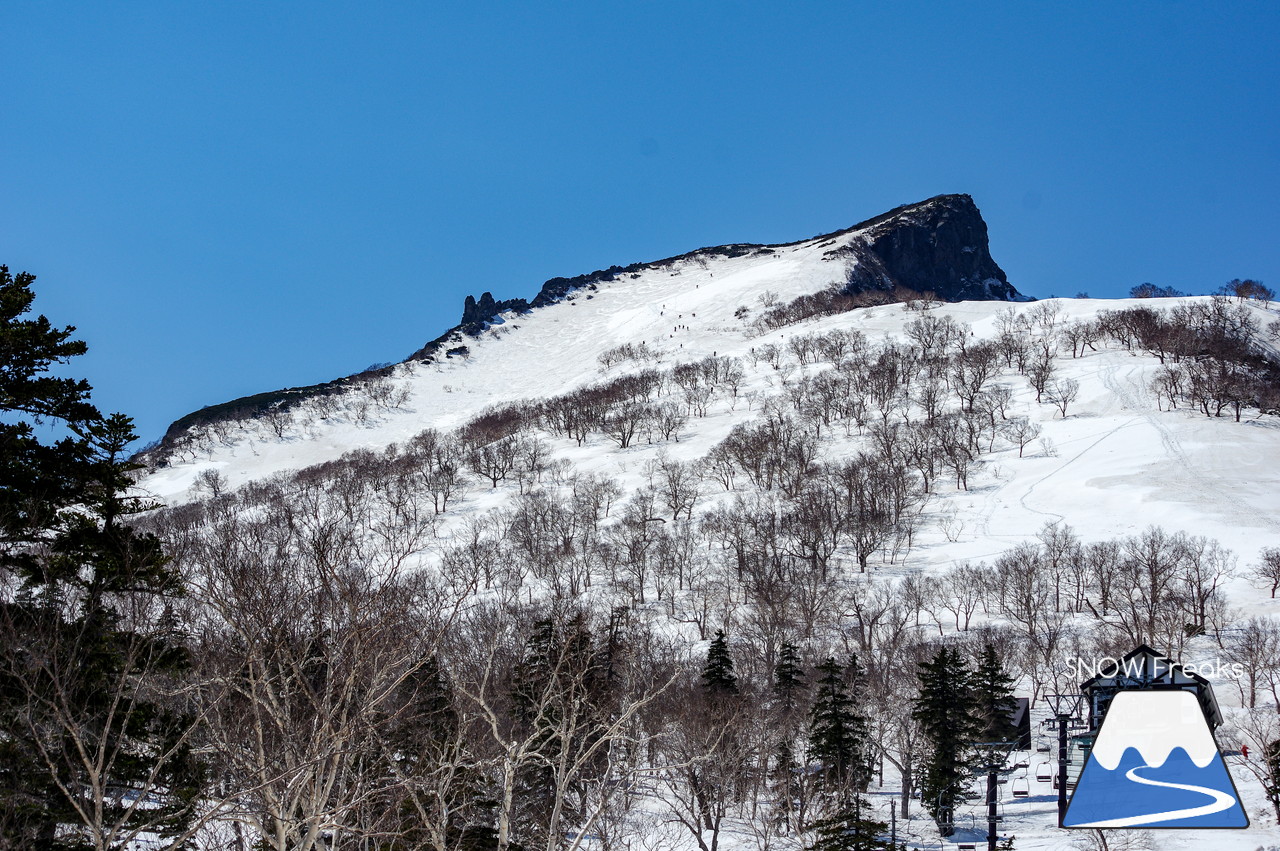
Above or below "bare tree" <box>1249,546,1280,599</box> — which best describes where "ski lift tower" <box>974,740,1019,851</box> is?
below

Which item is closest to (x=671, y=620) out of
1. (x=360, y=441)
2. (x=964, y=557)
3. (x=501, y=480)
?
(x=964, y=557)

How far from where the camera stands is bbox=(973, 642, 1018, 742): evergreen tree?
141 feet

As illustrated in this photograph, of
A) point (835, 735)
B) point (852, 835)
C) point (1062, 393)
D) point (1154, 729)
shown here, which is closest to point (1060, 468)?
point (1062, 393)

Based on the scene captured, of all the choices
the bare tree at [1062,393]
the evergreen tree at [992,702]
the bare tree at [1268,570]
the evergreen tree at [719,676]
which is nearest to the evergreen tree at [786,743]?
the evergreen tree at [719,676]

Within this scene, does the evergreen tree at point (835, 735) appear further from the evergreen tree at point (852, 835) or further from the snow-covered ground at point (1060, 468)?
the evergreen tree at point (852, 835)

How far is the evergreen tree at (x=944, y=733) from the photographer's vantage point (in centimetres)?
3728

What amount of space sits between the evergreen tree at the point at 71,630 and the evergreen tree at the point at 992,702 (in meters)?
36.7

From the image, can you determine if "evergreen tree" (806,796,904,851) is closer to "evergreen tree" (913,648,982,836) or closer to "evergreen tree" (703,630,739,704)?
"evergreen tree" (913,648,982,836)

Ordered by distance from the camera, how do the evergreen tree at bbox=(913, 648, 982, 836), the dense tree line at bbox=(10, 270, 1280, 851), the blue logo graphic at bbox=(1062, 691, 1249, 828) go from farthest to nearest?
the evergreen tree at bbox=(913, 648, 982, 836), the blue logo graphic at bbox=(1062, 691, 1249, 828), the dense tree line at bbox=(10, 270, 1280, 851)

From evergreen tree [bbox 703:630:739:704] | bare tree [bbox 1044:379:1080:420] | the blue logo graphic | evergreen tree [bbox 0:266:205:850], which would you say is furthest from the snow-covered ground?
evergreen tree [bbox 0:266:205:850]

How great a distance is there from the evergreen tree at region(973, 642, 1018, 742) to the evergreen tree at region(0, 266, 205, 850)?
36.7 metres

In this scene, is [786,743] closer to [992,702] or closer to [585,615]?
[992,702]

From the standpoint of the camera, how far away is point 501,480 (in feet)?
367

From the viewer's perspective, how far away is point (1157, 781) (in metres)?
12.6
